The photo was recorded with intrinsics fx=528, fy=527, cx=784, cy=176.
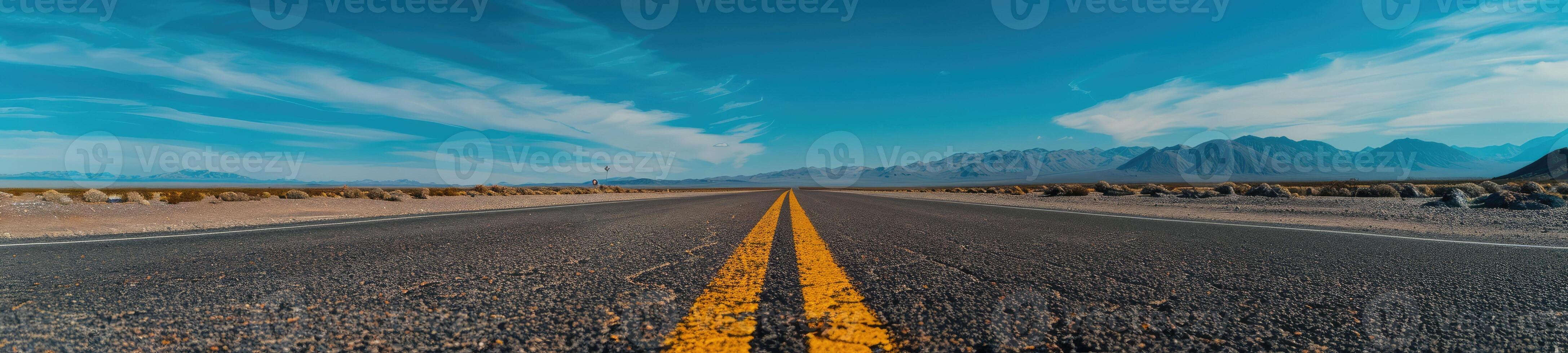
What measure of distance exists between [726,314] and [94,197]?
1785 centimetres

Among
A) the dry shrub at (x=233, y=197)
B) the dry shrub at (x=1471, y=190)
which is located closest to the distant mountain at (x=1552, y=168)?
the dry shrub at (x=1471, y=190)

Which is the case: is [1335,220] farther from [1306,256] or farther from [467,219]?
[467,219]

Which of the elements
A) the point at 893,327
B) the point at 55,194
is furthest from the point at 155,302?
the point at 55,194

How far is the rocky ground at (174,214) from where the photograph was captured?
577 centimetres

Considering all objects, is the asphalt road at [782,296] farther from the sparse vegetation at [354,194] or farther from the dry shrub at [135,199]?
the sparse vegetation at [354,194]

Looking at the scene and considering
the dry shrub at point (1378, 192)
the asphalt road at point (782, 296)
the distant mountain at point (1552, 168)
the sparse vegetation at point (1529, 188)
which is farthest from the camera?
the distant mountain at point (1552, 168)

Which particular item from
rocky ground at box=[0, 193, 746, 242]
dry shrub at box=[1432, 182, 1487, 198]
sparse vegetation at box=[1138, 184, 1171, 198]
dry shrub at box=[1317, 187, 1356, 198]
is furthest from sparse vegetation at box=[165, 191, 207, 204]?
dry shrub at box=[1432, 182, 1487, 198]

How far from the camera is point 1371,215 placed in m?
9.03

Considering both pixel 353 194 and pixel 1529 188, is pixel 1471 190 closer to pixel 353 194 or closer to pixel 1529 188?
pixel 1529 188

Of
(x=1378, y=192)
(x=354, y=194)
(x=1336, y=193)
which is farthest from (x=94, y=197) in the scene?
(x=1336, y=193)

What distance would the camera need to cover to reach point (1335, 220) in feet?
25.8

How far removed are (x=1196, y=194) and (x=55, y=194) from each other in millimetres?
29762

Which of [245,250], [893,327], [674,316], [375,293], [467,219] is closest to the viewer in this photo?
[893,327]

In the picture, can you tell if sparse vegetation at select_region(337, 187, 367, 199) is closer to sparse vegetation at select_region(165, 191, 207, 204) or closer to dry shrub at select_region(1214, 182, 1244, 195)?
sparse vegetation at select_region(165, 191, 207, 204)
